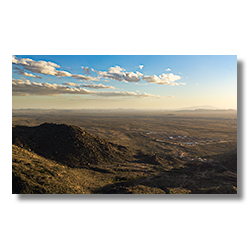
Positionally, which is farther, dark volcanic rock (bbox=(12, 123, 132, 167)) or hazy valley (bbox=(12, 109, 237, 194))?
dark volcanic rock (bbox=(12, 123, 132, 167))

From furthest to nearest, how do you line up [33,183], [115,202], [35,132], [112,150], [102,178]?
[112,150] → [35,132] → [102,178] → [33,183] → [115,202]

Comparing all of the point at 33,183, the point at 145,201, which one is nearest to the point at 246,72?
the point at 145,201

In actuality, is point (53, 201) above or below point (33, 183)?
below

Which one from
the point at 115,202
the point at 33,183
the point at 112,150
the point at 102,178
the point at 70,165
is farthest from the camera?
the point at 112,150

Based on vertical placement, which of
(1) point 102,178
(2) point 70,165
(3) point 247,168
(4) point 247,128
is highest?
(4) point 247,128

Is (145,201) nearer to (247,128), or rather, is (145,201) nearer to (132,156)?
(247,128)

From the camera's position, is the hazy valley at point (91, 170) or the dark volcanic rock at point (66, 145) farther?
the dark volcanic rock at point (66, 145)

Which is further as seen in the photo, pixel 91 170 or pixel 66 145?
pixel 66 145

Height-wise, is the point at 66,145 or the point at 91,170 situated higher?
the point at 66,145
